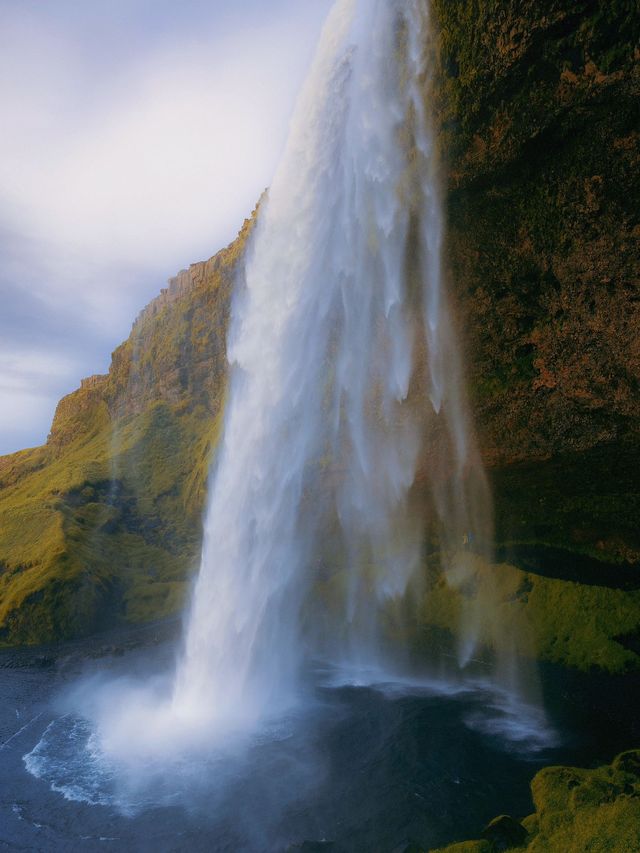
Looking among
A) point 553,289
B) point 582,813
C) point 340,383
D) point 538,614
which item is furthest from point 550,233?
point 538,614

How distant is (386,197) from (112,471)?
55.4m

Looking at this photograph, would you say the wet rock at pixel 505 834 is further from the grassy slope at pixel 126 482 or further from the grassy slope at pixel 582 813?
the grassy slope at pixel 126 482

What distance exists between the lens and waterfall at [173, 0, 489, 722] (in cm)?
1670

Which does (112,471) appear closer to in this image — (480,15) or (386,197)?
(386,197)

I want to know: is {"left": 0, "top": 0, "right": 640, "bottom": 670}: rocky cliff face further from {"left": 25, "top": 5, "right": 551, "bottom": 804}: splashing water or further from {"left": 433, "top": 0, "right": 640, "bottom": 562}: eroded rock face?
{"left": 25, "top": 5, "right": 551, "bottom": 804}: splashing water

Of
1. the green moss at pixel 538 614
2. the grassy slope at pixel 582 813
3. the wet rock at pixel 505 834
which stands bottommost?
the wet rock at pixel 505 834

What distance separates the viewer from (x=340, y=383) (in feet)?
67.6

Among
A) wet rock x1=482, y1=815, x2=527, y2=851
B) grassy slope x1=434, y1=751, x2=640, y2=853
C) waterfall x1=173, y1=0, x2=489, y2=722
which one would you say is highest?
waterfall x1=173, y1=0, x2=489, y2=722

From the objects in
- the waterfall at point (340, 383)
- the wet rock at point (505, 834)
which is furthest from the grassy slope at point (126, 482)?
the wet rock at point (505, 834)

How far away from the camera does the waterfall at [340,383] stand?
16.7 meters

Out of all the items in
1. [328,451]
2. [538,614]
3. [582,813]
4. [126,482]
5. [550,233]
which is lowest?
[582,813]

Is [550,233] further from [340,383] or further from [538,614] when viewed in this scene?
[538,614]

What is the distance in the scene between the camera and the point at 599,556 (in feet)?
61.9

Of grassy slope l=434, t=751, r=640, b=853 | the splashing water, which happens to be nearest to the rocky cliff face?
the splashing water
